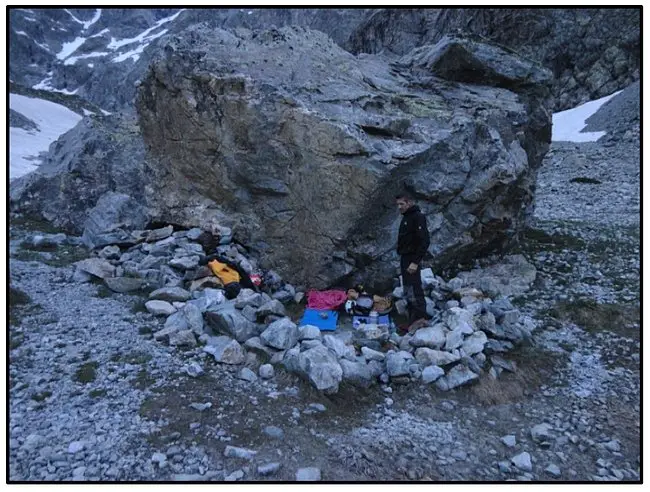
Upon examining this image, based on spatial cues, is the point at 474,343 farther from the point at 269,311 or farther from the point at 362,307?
the point at 269,311

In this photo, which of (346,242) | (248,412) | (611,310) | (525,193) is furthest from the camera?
Answer: (525,193)

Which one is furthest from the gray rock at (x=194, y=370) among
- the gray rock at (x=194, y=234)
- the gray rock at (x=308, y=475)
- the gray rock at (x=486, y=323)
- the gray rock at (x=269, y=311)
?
the gray rock at (x=194, y=234)

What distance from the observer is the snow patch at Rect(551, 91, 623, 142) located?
116 ft

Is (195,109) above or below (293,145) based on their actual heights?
above

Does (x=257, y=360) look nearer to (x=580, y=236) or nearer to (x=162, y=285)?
(x=162, y=285)

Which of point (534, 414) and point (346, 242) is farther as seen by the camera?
point (346, 242)

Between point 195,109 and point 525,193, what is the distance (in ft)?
29.3

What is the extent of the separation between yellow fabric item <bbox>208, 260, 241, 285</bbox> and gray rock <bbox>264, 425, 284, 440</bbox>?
14.3 ft

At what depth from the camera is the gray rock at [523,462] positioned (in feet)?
16.1

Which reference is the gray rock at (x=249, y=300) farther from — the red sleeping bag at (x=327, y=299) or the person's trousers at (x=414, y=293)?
the person's trousers at (x=414, y=293)

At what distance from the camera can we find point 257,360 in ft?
21.3

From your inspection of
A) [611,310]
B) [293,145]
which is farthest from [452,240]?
[293,145]

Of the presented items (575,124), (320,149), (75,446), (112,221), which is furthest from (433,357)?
(575,124)

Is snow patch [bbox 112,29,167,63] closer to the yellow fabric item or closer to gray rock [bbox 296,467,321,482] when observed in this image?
the yellow fabric item
